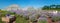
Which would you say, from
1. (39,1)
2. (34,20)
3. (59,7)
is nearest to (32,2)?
(39,1)

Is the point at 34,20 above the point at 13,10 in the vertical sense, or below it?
below

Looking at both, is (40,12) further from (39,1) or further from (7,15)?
(7,15)

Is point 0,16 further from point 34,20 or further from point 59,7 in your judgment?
point 59,7

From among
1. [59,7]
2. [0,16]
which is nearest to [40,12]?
[59,7]

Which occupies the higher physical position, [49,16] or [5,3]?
[5,3]

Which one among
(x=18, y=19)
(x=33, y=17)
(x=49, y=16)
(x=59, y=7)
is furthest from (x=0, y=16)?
(x=59, y=7)

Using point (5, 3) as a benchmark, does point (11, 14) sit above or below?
below

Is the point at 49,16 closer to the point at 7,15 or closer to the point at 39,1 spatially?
the point at 39,1
